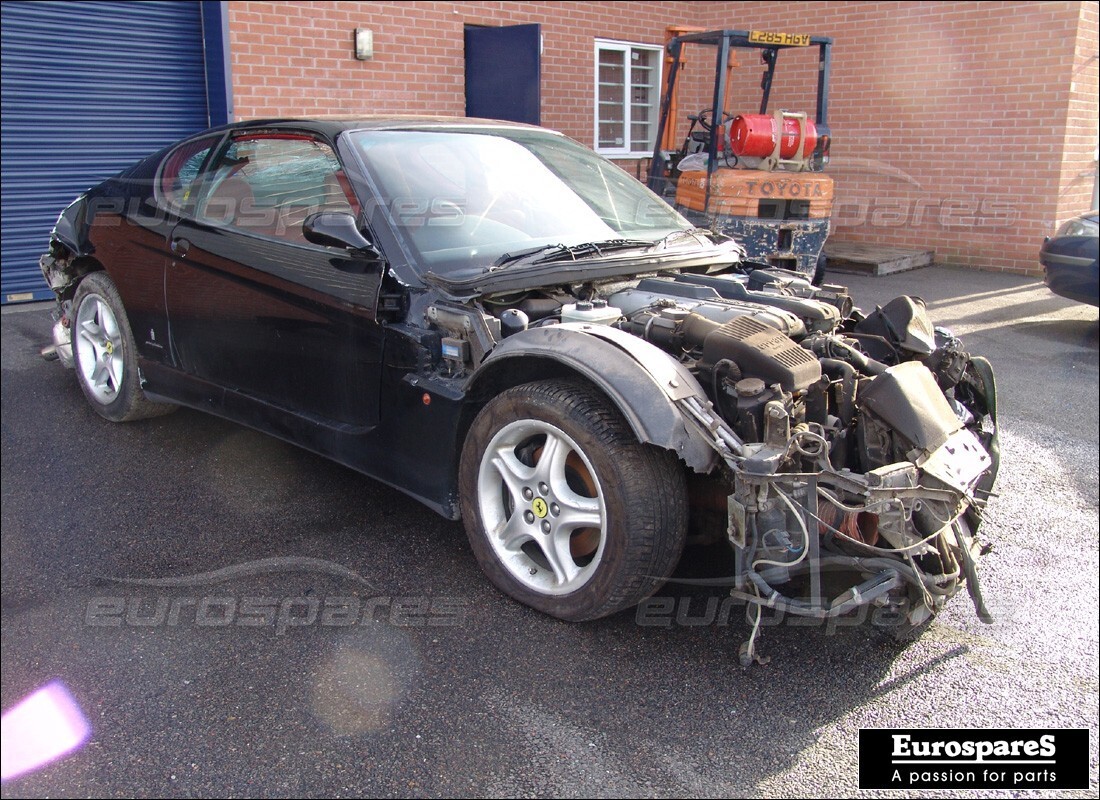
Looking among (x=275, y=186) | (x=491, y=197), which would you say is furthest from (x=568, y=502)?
(x=275, y=186)

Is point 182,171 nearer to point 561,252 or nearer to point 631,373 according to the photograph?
point 561,252

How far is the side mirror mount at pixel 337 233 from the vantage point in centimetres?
346

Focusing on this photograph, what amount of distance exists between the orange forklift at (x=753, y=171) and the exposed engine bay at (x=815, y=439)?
4.45m

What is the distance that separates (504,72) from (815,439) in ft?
28.3

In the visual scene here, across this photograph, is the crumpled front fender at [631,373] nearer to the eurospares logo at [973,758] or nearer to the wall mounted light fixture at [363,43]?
the eurospares logo at [973,758]

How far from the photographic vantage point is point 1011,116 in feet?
35.9

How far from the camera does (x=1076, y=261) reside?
733 centimetres

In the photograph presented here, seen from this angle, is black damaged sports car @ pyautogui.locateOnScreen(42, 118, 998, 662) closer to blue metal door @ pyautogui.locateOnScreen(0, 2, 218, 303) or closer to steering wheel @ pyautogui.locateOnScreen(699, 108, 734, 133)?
blue metal door @ pyautogui.locateOnScreen(0, 2, 218, 303)

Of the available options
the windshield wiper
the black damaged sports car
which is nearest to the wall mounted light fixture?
the black damaged sports car

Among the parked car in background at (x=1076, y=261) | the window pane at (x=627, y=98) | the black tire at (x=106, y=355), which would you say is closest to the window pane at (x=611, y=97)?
the window pane at (x=627, y=98)

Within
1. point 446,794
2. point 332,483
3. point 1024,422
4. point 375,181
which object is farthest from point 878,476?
point 1024,422

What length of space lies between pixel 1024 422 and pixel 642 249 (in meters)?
2.91

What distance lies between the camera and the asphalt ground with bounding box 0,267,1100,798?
2.42 metres

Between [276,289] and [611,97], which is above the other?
[611,97]
